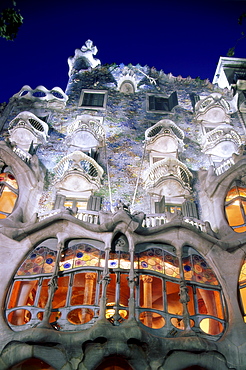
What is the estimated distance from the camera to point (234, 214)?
49.6ft

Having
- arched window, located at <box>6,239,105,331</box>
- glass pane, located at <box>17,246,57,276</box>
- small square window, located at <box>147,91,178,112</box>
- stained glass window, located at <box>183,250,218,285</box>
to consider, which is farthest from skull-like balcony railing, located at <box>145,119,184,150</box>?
glass pane, located at <box>17,246,57,276</box>

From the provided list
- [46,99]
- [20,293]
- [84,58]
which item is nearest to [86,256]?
[20,293]

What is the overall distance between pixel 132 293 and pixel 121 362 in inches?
82.9

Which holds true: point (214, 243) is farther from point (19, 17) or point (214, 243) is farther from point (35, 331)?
point (19, 17)

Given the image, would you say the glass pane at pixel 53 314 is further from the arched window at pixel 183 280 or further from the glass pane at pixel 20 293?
the arched window at pixel 183 280

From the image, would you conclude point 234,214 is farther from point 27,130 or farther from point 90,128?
point 27,130

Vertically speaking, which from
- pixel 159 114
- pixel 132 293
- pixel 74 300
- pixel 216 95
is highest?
pixel 216 95

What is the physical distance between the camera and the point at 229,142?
1894 centimetres

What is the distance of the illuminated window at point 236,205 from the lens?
1489 cm

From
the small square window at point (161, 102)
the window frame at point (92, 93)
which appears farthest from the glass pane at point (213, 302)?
the window frame at point (92, 93)

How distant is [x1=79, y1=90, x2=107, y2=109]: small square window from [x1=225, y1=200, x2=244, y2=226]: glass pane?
11.8 metres

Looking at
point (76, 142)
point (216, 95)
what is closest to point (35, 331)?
point (76, 142)

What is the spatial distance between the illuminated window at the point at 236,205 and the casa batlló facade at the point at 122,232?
0.06m

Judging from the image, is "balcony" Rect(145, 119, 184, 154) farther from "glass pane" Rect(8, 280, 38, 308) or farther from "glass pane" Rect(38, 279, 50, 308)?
"glass pane" Rect(8, 280, 38, 308)
